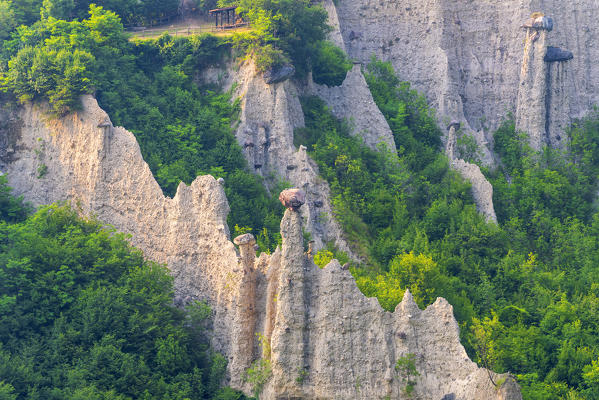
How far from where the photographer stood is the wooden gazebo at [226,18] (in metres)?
56.4

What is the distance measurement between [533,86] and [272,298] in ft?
77.8

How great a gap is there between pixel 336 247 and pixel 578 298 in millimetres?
9311

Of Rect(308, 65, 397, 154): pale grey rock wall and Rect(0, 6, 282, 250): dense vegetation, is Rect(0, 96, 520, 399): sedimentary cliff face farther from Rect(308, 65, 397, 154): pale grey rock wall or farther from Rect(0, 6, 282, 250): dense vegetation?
Rect(308, 65, 397, 154): pale grey rock wall

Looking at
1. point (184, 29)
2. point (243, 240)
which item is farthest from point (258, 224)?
point (184, 29)

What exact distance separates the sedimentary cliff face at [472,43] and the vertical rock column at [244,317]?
70.2 ft

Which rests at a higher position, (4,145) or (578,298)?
(4,145)

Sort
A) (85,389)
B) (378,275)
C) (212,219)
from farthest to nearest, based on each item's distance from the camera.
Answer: (378,275) → (212,219) → (85,389)

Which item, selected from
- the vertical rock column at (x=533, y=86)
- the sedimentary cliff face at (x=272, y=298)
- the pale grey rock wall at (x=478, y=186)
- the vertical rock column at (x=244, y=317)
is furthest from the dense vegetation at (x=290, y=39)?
the vertical rock column at (x=244, y=317)

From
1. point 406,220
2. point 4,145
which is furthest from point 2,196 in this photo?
point 406,220

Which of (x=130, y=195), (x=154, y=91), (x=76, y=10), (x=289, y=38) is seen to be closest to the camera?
(x=130, y=195)

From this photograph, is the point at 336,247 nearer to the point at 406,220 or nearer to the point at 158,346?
the point at 406,220

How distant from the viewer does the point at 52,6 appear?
2092 inches

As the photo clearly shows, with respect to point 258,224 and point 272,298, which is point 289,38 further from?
point 272,298

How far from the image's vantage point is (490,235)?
4838 cm
